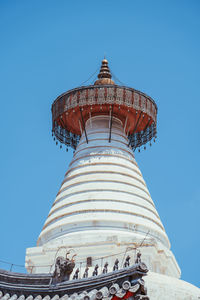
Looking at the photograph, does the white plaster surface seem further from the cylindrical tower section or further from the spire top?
the spire top

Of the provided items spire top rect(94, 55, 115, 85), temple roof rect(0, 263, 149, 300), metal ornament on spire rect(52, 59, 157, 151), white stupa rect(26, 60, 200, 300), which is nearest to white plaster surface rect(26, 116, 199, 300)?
white stupa rect(26, 60, 200, 300)

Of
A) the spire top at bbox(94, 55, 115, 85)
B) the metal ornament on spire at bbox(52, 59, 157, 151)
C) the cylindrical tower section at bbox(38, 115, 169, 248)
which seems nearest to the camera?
the cylindrical tower section at bbox(38, 115, 169, 248)

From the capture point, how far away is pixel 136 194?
25594mm

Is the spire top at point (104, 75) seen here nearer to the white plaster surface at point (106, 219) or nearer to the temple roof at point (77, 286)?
the white plaster surface at point (106, 219)

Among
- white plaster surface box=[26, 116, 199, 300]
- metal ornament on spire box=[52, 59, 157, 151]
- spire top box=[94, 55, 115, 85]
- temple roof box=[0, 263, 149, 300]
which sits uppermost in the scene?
spire top box=[94, 55, 115, 85]

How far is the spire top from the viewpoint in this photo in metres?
30.5

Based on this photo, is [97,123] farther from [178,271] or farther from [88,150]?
[178,271]

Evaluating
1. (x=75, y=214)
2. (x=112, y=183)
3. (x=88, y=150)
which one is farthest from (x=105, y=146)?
(x=75, y=214)

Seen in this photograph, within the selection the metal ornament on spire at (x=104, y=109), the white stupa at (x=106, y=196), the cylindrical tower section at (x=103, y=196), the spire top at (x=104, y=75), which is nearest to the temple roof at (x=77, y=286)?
the white stupa at (x=106, y=196)

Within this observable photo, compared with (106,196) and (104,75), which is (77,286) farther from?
(104,75)

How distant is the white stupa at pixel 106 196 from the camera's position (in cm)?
2239

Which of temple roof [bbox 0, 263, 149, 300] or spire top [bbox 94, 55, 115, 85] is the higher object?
spire top [bbox 94, 55, 115, 85]

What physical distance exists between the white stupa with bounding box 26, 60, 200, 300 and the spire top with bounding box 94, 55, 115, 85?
5 cm

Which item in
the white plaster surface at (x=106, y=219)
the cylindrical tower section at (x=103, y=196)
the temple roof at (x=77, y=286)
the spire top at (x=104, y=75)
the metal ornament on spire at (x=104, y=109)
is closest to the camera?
the temple roof at (x=77, y=286)
